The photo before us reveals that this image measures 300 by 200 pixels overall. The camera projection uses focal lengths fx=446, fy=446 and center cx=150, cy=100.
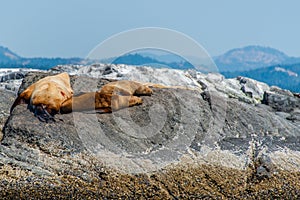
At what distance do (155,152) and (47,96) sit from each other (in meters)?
2.99

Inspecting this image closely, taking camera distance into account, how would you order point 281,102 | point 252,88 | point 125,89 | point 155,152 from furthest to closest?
1. point 252,88
2. point 281,102
3. point 125,89
4. point 155,152

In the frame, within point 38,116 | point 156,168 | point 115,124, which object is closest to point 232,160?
point 156,168

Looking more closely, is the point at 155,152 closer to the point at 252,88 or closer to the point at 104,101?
the point at 104,101

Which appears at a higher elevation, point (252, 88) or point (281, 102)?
point (281, 102)

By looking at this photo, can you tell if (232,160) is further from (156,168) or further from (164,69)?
(164,69)

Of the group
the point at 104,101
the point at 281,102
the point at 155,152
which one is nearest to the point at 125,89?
the point at 104,101

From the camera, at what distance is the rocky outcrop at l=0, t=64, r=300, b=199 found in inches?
351

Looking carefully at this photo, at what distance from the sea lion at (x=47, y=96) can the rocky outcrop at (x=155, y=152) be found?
23 cm

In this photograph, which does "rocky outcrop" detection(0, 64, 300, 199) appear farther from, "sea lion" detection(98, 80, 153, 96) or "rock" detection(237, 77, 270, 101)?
"rock" detection(237, 77, 270, 101)

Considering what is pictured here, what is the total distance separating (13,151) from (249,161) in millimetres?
5205

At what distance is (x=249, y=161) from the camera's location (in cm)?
1020

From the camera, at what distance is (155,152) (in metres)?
9.91

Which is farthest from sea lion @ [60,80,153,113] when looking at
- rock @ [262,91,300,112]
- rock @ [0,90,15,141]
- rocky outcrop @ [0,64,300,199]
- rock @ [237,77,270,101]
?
rock @ [237,77,270,101]

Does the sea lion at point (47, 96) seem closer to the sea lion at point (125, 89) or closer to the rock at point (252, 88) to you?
the sea lion at point (125, 89)
